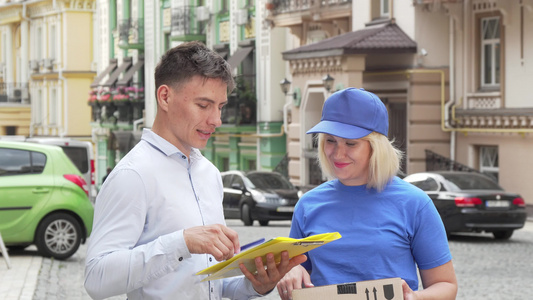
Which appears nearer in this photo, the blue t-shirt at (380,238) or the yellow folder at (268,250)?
the yellow folder at (268,250)

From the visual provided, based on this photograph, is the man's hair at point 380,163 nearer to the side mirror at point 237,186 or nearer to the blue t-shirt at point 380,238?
the blue t-shirt at point 380,238

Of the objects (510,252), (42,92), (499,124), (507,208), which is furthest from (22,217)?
(42,92)

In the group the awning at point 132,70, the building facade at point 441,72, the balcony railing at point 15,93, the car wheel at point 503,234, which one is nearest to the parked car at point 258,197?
the building facade at point 441,72

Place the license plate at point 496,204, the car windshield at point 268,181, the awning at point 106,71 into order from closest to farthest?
the license plate at point 496,204
the car windshield at point 268,181
the awning at point 106,71

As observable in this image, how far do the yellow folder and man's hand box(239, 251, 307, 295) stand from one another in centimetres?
2

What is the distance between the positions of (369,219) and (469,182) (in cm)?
1794

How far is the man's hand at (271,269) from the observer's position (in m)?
4.17

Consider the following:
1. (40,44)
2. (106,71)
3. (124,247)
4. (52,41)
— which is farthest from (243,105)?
(124,247)

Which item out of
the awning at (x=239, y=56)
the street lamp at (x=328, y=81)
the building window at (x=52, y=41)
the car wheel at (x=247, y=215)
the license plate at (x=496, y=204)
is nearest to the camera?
the license plate at (x=496, y=204)

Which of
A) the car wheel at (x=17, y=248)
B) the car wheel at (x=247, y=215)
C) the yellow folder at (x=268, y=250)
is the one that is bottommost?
the car wheel at (x=247, y=215)

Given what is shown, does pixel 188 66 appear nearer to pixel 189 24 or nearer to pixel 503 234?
pixel 503 234

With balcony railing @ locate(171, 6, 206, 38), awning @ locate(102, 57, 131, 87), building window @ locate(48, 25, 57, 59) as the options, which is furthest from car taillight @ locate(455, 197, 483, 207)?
building window @ locate(48, 25, 57, 59)

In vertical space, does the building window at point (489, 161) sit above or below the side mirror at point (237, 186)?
above

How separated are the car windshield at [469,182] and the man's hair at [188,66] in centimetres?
1768
